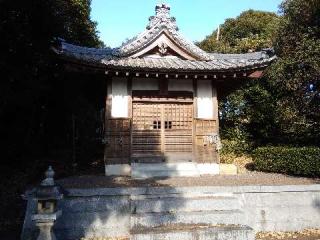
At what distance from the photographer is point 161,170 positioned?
14070 millimetres

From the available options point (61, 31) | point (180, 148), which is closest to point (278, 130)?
point (180, 148)

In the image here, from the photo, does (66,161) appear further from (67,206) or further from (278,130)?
(278,130)

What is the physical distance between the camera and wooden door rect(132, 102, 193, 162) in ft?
46.5

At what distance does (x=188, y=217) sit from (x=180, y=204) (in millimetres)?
587

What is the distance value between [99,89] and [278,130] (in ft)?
41.4

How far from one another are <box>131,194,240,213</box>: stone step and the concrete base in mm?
3754

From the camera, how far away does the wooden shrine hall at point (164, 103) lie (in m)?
13.8

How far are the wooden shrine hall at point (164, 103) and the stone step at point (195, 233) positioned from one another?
17.0 ft

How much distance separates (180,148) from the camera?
1441 centimetres

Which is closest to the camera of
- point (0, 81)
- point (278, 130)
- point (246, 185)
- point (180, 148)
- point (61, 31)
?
point (246, 185)

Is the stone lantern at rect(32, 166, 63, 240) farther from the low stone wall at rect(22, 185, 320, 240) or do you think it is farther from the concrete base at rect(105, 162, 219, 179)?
the concrete base at rect(105, 162, 219, 179)

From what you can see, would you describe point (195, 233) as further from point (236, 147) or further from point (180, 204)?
point (236, 147)

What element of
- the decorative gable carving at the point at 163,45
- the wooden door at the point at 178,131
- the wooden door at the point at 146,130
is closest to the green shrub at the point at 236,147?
the wooden door at the point at 178,131

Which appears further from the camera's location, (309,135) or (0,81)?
(309,135)
